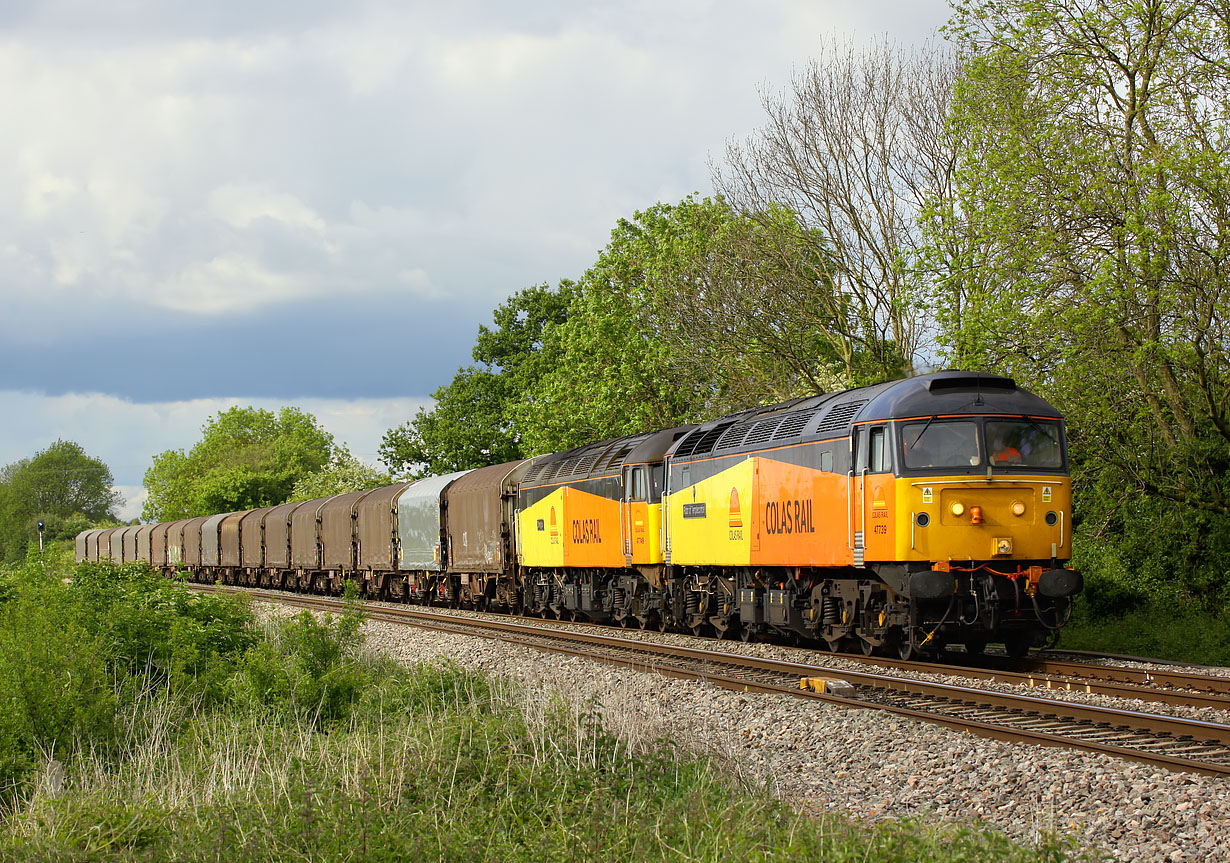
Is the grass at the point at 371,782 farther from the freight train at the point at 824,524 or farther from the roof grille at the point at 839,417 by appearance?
the roof grille at the point at 839,417

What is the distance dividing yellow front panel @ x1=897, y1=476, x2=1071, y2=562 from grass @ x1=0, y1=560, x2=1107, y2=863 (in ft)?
17.1

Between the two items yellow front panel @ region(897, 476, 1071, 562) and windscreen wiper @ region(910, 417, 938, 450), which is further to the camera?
windscreen wiper @ region(910, 417, 938, 450)

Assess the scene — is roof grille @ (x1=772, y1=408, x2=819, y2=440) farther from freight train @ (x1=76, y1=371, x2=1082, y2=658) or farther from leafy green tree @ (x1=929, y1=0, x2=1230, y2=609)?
leafy green tree @ (x1=929, y1=0, x2=1230, y2=609)

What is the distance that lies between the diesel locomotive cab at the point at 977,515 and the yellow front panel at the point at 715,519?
3302 millimetres

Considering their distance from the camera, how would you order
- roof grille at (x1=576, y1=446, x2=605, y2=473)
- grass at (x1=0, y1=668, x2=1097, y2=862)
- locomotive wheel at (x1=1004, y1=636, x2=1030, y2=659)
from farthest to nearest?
roof grille at (x1=576, y1=446, x2=605, y2=473), locomotive wheel at (x1=1004, y1=636, x2=1030, y2=659), grass at (x1=0, y1=668, x2=1097, y2=862)

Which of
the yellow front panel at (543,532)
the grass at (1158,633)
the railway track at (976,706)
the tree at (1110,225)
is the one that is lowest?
the grass at (1158,633)

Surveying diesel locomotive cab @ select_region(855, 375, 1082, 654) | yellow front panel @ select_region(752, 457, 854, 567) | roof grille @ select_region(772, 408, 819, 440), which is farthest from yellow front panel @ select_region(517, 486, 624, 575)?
diesel locomotive cab @ select_region(855, 375, 1082, 654)

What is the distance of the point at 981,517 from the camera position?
44.2 ft

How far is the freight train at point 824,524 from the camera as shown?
1346cm

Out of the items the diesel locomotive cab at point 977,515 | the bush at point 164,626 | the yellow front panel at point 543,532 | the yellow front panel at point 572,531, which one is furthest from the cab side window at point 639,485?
the bush at point 164,626

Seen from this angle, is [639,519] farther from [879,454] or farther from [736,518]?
[879,454]

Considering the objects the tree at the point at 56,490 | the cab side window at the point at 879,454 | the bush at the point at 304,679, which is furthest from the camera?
the tree at the point at 56,490

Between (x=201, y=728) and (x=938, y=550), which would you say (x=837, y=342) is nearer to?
(x=938, y=550)

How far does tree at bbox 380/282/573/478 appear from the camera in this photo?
2388 inches
